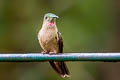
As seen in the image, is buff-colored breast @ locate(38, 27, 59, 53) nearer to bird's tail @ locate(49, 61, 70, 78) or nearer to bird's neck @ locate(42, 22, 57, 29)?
bird's neck @ locate(42, 22, 57, 29)

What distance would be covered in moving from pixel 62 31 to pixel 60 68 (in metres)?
7.57

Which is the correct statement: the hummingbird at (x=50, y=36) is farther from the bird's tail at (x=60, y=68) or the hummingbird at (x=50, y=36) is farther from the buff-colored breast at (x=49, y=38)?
the bird's tail at (x=60, y=68)

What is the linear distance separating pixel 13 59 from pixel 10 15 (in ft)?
32.9

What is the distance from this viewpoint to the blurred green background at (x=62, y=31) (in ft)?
48.7

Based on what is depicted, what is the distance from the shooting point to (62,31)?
14672 millimetres

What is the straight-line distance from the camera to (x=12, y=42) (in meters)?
15.2

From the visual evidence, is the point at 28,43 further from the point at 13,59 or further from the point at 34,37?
the point at 13,59

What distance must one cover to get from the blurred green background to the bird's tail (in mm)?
7372

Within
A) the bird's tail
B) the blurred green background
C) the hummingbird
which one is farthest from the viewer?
the blurred green background

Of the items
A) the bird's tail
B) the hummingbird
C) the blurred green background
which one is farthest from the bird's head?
the blurred green background

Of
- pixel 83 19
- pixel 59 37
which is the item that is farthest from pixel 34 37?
pixel 59 37

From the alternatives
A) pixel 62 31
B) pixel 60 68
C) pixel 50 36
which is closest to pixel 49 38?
pixel 50 36

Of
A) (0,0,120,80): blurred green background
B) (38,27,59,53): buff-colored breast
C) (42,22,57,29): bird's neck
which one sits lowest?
(0,0,120,80): blurred green background

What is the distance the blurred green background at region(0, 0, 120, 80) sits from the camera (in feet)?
48.7
